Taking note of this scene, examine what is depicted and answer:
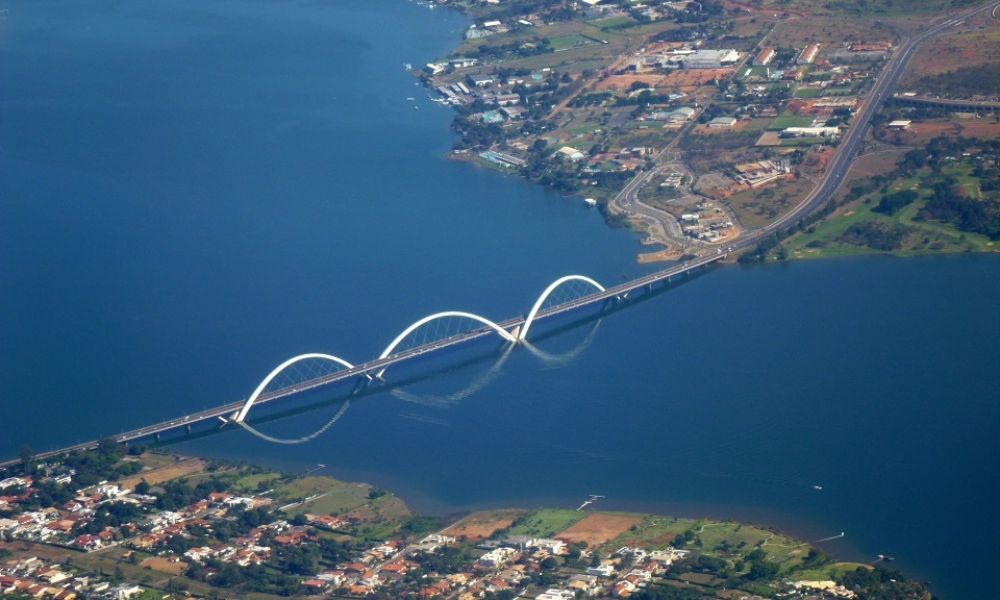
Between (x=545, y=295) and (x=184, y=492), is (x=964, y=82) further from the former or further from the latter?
(x=184, y=492)

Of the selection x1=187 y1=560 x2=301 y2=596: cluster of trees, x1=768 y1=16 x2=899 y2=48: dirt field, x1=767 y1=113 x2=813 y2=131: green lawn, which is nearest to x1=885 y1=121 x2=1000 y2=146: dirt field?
x1=767 y1=113 x2=813 y2=131: green lawn

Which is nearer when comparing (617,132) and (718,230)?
(718,230)

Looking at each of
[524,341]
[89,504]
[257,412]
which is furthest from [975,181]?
[89,504]

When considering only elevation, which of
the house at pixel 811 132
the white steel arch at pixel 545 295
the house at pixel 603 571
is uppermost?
the house at pixel 811 132

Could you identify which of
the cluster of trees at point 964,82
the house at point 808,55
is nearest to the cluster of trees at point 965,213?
the cluster of trees at point 964,82

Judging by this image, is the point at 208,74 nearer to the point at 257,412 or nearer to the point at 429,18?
the point at 429,18

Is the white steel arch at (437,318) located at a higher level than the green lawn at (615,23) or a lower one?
lower

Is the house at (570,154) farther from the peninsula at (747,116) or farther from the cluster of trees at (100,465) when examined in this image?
the cluster of trees at (100,465)

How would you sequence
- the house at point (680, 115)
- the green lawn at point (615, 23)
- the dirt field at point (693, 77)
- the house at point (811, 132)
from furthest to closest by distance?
the green lawn at point (615, 23) → the dirt field at point (693, 77) → the house at point (680, 115) → the house at point (811, 132)
